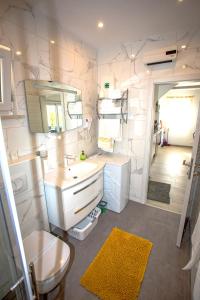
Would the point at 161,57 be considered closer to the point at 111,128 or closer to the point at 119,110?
the point at 119,110

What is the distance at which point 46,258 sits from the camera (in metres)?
1.22

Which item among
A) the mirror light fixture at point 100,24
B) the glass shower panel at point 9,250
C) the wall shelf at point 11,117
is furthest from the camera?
the mirror light fixture at point 100,24

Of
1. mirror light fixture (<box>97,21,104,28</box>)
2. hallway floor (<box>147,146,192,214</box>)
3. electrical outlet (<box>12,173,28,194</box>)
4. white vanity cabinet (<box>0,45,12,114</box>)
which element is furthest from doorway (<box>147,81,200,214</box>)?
white vanity cabinet (<box>0,45,12,114</box>)

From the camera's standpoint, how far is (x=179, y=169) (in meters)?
4.09

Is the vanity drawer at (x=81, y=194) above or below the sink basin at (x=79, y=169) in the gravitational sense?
below

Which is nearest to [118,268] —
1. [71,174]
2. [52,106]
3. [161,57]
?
[71,174]

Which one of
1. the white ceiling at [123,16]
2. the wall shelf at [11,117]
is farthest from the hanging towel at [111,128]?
the wall shelf at [11,117]

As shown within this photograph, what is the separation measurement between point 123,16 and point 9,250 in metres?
Result: 2.22

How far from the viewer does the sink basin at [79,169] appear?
6.49 feet

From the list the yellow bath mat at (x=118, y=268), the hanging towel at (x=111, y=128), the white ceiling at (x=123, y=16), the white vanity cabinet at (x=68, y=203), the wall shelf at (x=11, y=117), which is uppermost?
the white ceiling at (x=123, y=16)

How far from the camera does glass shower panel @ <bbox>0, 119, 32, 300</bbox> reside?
0.58 metres

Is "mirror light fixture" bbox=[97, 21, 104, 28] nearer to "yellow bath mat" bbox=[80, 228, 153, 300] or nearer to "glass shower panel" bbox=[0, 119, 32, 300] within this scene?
"glass shower panel" bbox=[0, 119, 32, 300]

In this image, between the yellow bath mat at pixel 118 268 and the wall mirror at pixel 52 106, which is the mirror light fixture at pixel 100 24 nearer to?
the wall mirror at pixel 52 106

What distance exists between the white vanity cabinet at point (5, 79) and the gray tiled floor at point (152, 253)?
166cm
